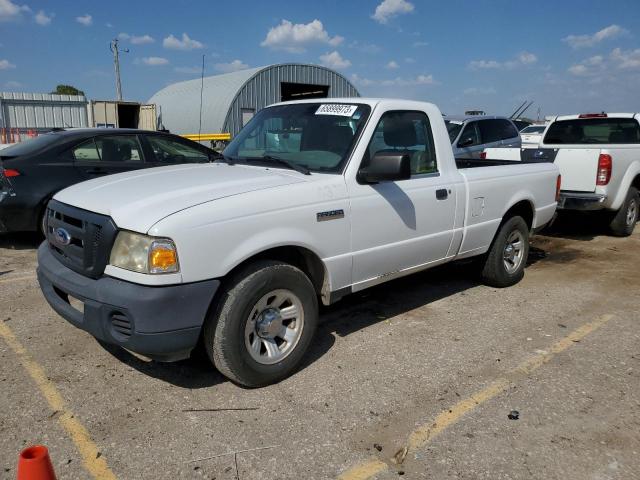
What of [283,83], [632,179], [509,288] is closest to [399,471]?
[509,288]

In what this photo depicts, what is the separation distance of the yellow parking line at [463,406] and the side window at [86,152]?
5.77 meters

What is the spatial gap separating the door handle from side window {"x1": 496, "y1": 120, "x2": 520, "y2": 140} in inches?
298

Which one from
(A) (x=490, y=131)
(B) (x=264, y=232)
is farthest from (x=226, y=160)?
(A) (x=490, y=131)

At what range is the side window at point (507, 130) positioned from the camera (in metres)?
11.4

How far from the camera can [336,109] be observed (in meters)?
4.16

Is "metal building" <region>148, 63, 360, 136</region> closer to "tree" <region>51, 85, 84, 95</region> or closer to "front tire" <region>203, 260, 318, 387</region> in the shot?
"front tire" <region>203, 260, 318, 387</region>

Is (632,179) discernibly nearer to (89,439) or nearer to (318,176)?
(318,176)

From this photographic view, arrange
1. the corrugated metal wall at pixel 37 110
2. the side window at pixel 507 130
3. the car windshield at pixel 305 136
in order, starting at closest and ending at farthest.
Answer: the car windshield at pixel 305 136 → the side window at pixel 507 130 → the corrugated metal wall at pixel 37 110

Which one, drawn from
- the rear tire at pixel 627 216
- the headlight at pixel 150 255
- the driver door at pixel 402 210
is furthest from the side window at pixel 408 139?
the rear tire at pixel 627 216

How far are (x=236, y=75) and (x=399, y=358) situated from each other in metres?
26.4

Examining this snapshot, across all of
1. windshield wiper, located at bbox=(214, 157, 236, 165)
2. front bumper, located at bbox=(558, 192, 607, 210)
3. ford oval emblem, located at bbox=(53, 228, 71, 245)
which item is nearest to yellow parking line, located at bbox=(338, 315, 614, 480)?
ford oval emblem, located at bbox=(53, 228, 71, 245)

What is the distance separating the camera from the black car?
6.51 meters

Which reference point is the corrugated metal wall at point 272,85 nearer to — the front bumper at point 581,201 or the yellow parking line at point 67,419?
the front bumper at point 581,201

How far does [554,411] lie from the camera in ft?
10.6
